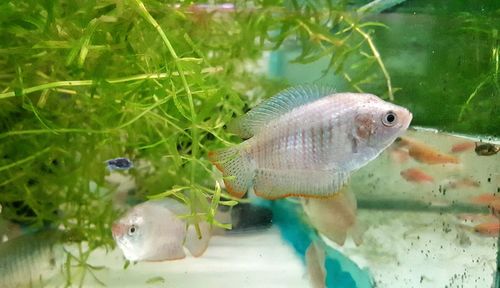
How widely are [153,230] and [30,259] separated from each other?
1.68 feet

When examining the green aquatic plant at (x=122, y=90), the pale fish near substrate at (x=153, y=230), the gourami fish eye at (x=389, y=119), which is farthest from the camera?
the pale fish near substrate at (x=153, y=230)

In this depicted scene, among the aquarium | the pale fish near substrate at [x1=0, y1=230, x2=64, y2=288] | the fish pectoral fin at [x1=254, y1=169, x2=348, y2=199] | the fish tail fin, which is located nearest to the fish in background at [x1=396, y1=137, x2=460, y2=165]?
the aquarium

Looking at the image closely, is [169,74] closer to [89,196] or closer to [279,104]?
[279,104]

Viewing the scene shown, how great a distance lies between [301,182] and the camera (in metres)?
1.42

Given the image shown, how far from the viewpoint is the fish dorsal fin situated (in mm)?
1436

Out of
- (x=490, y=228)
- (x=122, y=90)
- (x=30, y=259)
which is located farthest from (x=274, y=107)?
(x=30, y=259)

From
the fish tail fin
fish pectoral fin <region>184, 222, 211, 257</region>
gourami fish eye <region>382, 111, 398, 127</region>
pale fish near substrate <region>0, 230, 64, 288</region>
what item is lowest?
pale fish near substrate <region>0, 230, 64, 288</region>

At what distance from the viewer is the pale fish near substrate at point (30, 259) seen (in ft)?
6.07

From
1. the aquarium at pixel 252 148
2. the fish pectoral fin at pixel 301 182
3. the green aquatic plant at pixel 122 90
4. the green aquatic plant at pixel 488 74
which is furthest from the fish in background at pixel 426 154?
the fish pectoral fin at pixel 301 182

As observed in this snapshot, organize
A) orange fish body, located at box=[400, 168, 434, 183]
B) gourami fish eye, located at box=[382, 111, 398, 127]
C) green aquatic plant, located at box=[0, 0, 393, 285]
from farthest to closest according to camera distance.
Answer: orange fish body, located at box=[400, 168, 434, 183]
green aquatic plant, located at box=[0, 0, 393, 285]
gourami fish eye, located at box=[382, 111, 398, 127]

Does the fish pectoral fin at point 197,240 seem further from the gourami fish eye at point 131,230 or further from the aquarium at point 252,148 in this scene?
the gourami fish eye at point 131,230

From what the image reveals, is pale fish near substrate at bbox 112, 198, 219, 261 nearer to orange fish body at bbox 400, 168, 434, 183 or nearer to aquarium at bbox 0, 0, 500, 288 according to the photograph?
aquarium at bbox 0, 0, 500, 288

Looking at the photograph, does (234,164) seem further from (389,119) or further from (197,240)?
(197,240)

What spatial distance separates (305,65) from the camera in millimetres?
2113
